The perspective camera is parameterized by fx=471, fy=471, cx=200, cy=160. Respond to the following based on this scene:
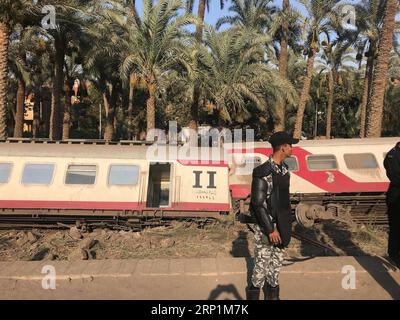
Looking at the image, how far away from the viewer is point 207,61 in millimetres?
22516

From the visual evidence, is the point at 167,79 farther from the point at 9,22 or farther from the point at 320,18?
the point at 320,18

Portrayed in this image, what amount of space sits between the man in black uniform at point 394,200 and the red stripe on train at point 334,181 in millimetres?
7357

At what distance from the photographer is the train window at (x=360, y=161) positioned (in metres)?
13.1

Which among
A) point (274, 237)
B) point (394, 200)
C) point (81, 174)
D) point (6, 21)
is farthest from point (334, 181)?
point (6, 21)

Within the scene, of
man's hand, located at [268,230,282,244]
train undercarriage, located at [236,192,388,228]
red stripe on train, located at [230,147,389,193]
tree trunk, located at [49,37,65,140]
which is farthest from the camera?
tree trunk, located at [49,37,65,140]

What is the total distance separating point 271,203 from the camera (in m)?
4.39

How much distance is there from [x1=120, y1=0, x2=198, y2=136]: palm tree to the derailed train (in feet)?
25.8

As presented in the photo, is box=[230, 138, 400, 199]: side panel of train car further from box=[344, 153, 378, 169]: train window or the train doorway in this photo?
the train doorway

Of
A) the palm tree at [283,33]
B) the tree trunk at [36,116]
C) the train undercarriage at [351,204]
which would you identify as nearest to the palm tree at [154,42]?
the palm tree at [283,33]

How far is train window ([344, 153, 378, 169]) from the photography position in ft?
43.0

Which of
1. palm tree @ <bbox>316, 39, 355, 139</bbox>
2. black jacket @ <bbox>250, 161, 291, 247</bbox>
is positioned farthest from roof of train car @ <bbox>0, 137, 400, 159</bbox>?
palm tree @ <bbox>316, 39, 355, 139</bbox>

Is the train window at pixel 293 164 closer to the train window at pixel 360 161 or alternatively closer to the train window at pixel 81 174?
the train window at pixel 360 161

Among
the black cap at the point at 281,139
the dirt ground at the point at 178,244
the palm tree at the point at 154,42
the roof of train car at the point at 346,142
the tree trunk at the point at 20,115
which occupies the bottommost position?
the dirt ground at the point at 178,244

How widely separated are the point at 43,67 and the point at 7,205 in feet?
80.3
